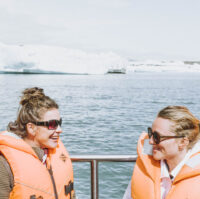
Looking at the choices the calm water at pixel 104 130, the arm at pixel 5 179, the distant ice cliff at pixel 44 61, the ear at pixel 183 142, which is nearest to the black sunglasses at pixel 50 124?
the arm at pixel 5 179

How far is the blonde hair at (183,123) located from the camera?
1882 mm

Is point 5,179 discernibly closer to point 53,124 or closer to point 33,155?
point 33,155

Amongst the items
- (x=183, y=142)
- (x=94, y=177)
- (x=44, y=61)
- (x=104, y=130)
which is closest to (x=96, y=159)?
(x=94, y=177)

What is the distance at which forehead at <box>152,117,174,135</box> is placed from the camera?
6.22 ft

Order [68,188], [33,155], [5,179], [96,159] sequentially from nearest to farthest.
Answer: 1. [5,179]
2. [33,155]
3. [68,188]
4. [96,159]

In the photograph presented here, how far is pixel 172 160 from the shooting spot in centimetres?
197

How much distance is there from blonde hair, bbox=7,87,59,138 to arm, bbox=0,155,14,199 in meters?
0.27

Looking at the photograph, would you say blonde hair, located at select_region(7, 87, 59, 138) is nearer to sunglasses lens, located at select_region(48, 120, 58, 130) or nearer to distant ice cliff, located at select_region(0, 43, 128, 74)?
sunglasses lens, located at select_region(48, 120, 58, 130)

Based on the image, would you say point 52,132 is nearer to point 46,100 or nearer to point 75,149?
point 46,100

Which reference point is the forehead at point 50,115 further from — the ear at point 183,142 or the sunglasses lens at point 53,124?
the ear at point 183,142

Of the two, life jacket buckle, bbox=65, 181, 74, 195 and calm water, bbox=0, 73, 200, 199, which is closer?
life jacket buckle, bbox=65, 181, 74, 195

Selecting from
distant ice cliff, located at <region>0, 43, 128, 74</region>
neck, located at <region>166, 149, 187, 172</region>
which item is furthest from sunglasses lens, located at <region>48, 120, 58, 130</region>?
distant ice cliff, located at <region>0, 43, 128, 74</region>

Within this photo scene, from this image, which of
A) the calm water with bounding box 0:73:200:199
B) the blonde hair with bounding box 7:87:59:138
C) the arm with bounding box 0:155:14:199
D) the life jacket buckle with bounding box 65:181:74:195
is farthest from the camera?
the calm water with bounding box 0:73:200:199

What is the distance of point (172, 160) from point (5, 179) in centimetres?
106
